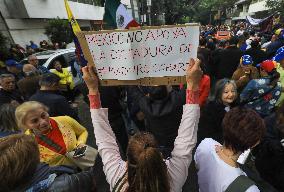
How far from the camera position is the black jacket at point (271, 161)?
2113 mm

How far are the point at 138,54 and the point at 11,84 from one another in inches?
140

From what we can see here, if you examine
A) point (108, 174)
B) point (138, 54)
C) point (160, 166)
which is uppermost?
point (138, 54)

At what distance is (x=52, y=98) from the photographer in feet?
11.5

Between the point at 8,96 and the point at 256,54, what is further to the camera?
the point at 256,54

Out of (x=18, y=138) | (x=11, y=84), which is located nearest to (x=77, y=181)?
(x=18, y=138)

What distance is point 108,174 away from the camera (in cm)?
159

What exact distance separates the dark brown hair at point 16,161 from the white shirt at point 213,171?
3.71ft

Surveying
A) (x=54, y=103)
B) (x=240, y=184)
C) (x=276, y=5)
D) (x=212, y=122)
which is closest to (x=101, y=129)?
(x=240, y=184)

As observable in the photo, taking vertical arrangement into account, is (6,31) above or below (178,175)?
below

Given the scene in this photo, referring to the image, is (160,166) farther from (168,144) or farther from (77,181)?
(168,144)

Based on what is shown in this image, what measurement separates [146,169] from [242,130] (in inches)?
32.6

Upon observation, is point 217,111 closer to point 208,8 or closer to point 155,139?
point 155,139

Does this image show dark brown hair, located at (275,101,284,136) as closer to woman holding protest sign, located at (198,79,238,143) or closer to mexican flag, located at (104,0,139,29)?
woman holding protest sign, located at (198,79,238,143)

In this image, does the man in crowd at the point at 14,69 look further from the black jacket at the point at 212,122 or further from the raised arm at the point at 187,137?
the raised arm at the point at 187,137
